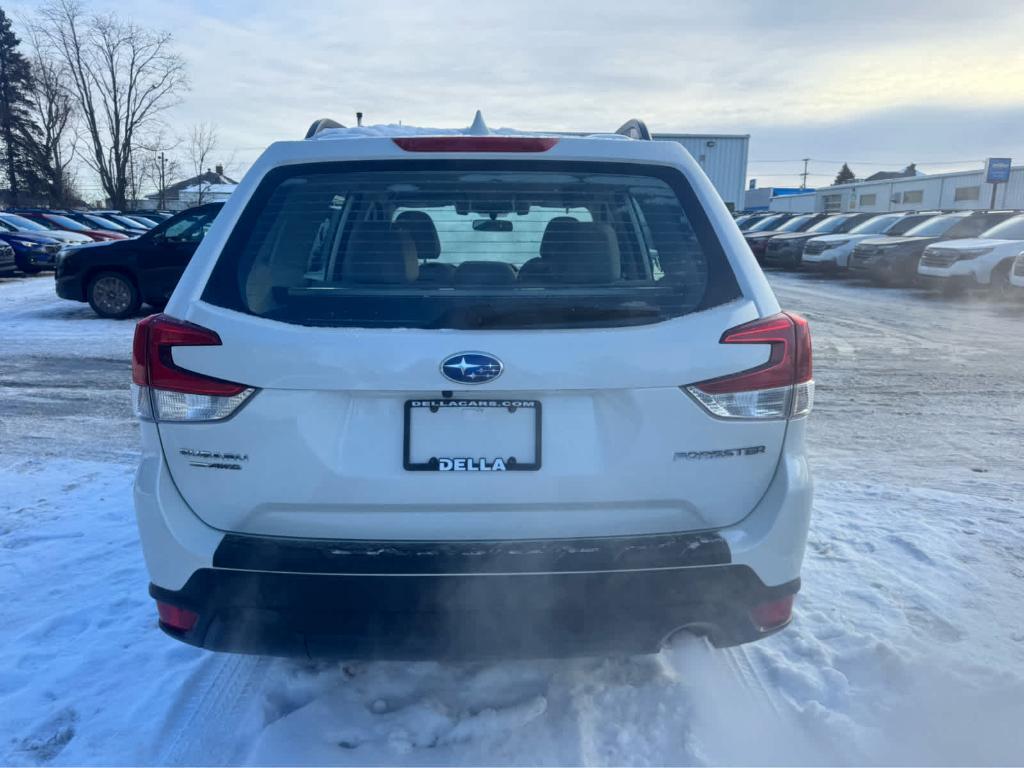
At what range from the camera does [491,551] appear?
2271mm

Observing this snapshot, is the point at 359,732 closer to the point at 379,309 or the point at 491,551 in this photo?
the point at 491,551

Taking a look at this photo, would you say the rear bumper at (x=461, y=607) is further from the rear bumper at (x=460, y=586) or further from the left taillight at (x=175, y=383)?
the left taillight at (x=175, y=383)

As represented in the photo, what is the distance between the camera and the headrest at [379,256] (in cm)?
253

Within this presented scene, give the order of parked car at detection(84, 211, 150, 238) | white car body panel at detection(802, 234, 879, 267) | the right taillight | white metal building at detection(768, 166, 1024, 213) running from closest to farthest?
1. the right taillight
2. white car body panel at detection(802, 234, 879, 267)
3. parked car at detection(84, 211, 150, 238)
4. white metal building at detection(768, 166, 1024, 213)

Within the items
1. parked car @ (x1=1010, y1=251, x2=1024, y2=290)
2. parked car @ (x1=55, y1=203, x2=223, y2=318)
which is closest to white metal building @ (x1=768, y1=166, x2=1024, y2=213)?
parked car @ (x1=1010, y1=251, x2=1024, y2=290)

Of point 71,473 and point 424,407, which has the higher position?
point 424,407

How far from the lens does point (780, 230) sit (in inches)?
1031

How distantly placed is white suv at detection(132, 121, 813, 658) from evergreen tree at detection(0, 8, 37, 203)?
215 ft

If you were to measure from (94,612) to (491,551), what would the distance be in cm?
217

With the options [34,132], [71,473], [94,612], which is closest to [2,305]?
[71,473]

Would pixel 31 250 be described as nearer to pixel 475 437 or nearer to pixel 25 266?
pixel 25 266

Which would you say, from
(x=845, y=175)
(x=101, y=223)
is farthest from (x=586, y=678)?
(x=845, y=175)

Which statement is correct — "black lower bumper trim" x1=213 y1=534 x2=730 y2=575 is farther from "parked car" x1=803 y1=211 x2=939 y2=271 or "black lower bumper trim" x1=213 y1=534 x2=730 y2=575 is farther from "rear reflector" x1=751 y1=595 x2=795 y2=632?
"parked car" x1=803 y1=211 x2=939 y2=271

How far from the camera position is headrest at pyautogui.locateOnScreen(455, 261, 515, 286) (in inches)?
96.3
